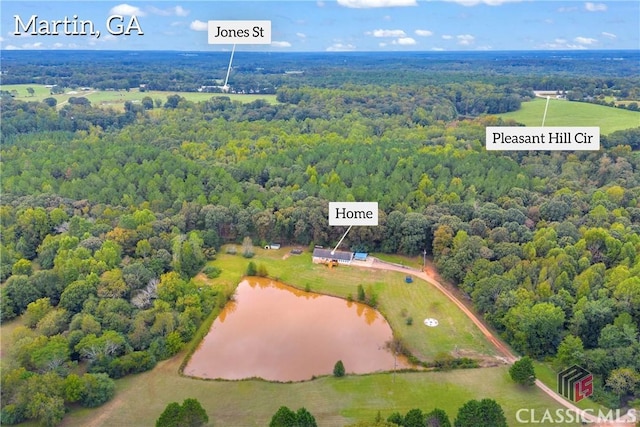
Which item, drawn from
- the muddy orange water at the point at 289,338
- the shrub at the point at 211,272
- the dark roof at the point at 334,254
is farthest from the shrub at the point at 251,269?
the dark roof at the point at 334,254

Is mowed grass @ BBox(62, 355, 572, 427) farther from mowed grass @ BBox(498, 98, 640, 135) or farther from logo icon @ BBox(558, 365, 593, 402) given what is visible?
mowed grass @ BBox(498, 98, 640, 135)

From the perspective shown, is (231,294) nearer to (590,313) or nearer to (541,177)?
(590,313)

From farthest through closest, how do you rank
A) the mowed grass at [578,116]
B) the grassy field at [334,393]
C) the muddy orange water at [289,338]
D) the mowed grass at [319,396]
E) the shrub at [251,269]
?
the mowed grass at [578,116] → the shrub at [251,269] → the muddy orange water at [289,338] → the grassy field at [334,393] → the mowed grass at [319,396]

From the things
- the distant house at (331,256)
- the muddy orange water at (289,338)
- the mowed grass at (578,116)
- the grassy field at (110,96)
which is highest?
the grassy field at (110,96)

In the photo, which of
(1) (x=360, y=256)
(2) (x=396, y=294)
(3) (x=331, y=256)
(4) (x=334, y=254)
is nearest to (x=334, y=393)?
(2) (x=396, y=294)

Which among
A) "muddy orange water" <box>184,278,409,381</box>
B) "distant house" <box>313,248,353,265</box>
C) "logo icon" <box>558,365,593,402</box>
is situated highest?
"distant house" <box>313,248,353,265</box>

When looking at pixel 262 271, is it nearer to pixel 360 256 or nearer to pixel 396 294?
pixel 360 256

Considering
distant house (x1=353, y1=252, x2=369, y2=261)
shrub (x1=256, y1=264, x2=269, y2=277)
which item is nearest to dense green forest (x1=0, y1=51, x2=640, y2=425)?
distant house (x1=353, y1=252, x2=369, y2=261)

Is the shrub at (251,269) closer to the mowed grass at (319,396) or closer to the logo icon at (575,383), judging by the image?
the mowed grass at (319,396)
